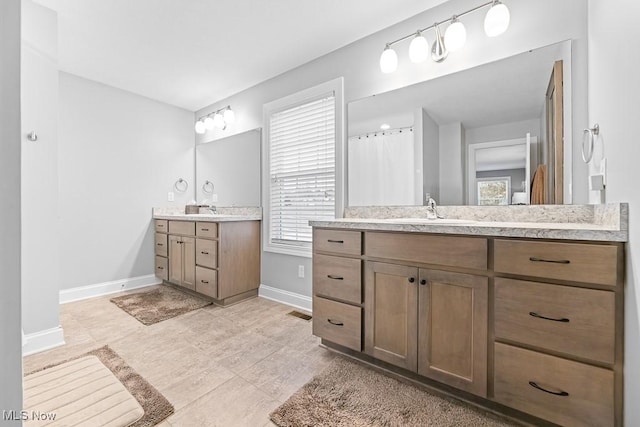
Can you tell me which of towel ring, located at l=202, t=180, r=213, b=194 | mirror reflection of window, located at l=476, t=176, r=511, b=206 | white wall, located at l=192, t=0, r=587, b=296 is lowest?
mirror reflection of window, located at l=476, t=176, r=511, b=206

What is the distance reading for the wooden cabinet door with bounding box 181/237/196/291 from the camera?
300cm

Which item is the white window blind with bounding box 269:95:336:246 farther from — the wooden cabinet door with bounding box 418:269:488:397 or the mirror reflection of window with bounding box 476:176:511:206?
the wooden cabinet door with bounding box 418:269:488:397

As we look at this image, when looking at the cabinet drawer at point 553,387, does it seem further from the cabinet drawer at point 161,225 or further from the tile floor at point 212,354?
the cabinet drawer at point 161,225

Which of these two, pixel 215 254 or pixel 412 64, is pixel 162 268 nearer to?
pixel 215 254

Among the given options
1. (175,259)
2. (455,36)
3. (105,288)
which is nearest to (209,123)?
(175,259)

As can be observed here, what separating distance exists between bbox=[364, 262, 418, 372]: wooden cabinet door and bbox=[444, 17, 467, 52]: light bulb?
4.72ft

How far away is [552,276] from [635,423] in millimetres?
515

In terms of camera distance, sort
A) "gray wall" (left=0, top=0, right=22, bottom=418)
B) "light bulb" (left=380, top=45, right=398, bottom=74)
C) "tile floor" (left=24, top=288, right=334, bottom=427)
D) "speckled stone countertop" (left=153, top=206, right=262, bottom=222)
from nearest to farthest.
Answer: "gray wall" (left=0, top=0, right=22, bottom=418), "tile floor" (left=24, top=288, right=334, bottom=427), "light bulb" (left=380, top=45, right=398, bottom=74), "speckled stone countertop" (left=153, top=206, right=262, bottom=222)

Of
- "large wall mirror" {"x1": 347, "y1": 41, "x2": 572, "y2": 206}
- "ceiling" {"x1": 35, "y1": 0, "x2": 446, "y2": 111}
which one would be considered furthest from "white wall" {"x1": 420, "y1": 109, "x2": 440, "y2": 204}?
"ceiling" {"x1": 35, "y1": 0, "x2": 446, "y2": 111}

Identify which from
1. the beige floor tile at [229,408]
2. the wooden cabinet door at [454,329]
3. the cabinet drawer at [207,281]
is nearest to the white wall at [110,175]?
the cabinet drawer at [207,281]

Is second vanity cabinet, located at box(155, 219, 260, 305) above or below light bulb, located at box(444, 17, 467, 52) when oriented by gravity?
below

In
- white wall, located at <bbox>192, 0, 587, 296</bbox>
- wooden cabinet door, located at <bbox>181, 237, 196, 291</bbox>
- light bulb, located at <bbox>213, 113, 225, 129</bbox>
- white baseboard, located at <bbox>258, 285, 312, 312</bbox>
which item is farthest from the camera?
light bulb, located at <bbox>213, 113, 225, 129</bbox>

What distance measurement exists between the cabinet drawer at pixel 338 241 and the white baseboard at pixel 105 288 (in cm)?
270

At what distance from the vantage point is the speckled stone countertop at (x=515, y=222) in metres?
1.11
